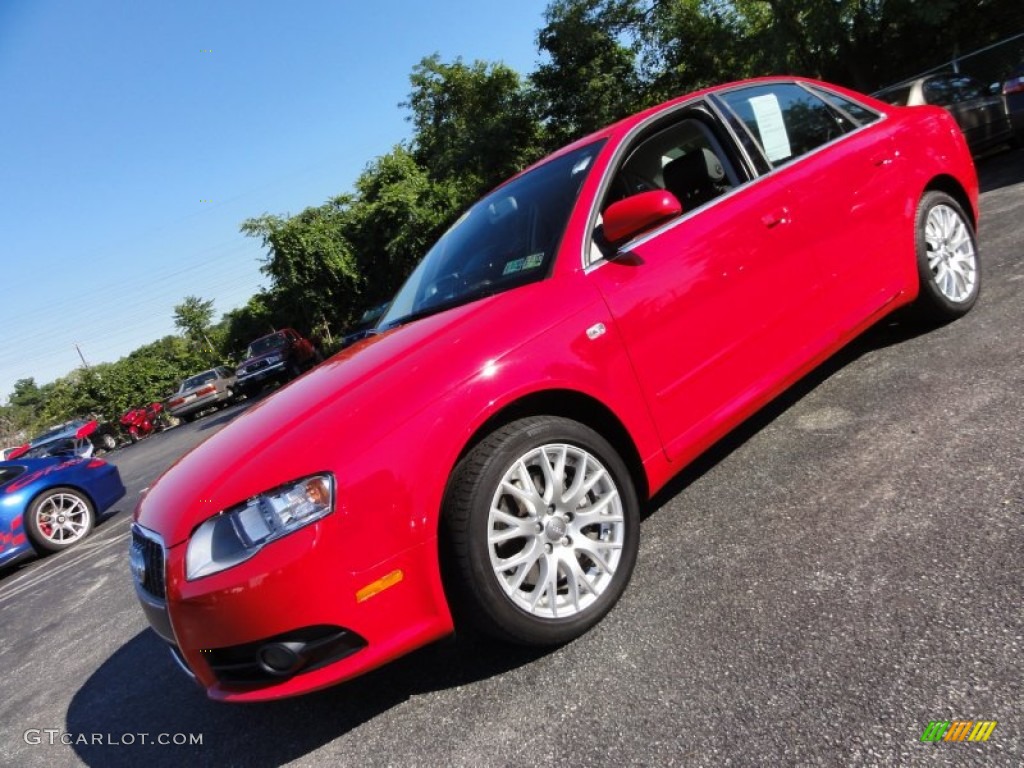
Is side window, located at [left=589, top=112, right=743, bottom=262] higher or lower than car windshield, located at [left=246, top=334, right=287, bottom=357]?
lower

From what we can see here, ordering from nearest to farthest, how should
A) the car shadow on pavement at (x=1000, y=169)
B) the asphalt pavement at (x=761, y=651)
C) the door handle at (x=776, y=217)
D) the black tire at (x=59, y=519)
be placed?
1. the asphalt pavement at (x=761, y=651)
2. the door handle at (x=776, y=217)
3. the black tire at (x=59, y=519)
4. the car shadow on pavement at (x=1000, y=169)

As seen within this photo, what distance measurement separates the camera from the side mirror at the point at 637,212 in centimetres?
249

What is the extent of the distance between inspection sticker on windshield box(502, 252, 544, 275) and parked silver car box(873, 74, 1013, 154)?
9047 millimetres

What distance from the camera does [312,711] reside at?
2527 mm

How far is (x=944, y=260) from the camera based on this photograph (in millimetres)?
4027

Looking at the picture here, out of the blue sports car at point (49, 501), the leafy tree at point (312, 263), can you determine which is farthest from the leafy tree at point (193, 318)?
the blue sports car at point (49, 501)

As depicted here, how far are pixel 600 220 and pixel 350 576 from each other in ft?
5.52

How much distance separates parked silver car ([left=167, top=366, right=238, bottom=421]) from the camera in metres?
22.9

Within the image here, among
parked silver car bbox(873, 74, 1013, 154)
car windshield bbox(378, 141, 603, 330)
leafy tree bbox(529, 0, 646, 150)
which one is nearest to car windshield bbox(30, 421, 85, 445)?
leafy tree bbox(529, 0, 646, 150)

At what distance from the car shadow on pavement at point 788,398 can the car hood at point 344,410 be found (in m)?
1.33

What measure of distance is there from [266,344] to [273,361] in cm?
169

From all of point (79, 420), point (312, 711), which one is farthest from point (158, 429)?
point (312, 711)

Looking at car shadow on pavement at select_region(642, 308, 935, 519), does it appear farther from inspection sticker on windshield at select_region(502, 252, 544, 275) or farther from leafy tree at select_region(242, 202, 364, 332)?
leafy tree at select_region(242, 202, 364, 332)

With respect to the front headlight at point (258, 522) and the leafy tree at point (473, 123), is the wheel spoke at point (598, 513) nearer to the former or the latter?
the front headlight at point (258, 522)
